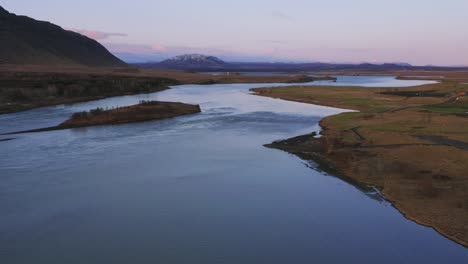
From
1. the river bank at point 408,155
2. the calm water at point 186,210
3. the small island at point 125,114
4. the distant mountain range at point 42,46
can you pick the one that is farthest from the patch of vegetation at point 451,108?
the distant mountain range at point 42,46

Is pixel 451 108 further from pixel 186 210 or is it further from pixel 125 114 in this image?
pixel 186 210

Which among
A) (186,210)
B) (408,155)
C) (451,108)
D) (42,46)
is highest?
(42,46)

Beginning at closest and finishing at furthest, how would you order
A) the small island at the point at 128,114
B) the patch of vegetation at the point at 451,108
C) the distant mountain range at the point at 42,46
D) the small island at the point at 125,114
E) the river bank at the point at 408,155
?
1. the river bank at the point at 408,155
2. the small island at the point at 125,114
3. the small island at the point at 128,114
4. the patch of vegetation at the point at 451,108
5. the distant mountain range at the point at 42,46

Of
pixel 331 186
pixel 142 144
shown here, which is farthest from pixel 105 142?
pixel 331 186

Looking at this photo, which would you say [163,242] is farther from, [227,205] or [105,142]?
[105,142]

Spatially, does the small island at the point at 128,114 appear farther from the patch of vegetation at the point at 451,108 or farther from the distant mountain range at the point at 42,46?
the distant mountain range at the point at 42,46

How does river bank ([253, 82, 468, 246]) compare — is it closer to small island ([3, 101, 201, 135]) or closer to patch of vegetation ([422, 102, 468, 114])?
patch of vegetation ([422, 102, 468, 114])

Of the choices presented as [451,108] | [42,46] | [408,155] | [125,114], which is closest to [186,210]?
[408,155]
